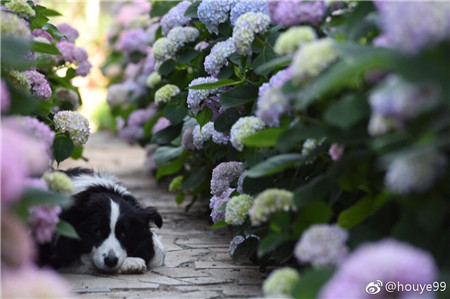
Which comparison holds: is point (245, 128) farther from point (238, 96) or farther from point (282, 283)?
point (282, 283)

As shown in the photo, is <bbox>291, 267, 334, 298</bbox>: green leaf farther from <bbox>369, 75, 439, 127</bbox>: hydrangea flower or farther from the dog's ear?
the dog's ear

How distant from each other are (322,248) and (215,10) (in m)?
2.03

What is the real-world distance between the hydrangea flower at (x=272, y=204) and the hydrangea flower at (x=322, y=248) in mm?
307

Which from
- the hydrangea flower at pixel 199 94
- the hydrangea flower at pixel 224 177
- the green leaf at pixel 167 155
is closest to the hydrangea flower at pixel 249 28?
the hydrangea flower at pixel 199 94

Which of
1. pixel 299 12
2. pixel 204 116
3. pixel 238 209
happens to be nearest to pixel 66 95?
pixel 204 116

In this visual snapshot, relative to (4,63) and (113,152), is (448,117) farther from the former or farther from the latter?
(113,152)

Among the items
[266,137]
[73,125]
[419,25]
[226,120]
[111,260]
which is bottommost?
[111,260]

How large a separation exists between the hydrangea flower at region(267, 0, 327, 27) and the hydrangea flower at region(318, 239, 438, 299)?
1108mm

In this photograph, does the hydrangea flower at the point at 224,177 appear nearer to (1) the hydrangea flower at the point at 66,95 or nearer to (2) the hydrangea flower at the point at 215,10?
(2) the hydrangea flower at the point at 215,10

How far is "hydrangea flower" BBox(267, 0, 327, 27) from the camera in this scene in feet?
9.21

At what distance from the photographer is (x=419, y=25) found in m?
2.05

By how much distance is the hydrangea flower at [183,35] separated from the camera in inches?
176

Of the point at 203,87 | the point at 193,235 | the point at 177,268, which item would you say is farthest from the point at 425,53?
the point at 193,235

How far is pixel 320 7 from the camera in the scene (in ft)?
9.32
